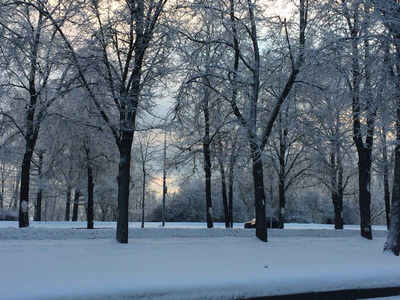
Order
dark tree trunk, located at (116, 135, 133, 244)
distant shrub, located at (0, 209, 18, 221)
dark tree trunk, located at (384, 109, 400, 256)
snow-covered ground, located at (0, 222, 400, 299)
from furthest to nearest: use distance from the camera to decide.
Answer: distant shrub, located at (0, 209, 18, 221), dark tree trunk, located at (116, 135, 133, 244), dark tree trunk, located at (384, 109, 400, 256), snow-covered ground, located at (0, 222, 400, 299)

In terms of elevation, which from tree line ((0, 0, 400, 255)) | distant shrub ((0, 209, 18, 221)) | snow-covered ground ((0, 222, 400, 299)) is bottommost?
snow-covered ground ((0, 222, 400, 299))

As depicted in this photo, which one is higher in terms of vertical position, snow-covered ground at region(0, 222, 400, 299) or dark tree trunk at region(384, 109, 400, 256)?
dark tree trunk at region(384, 109, 400, 256)

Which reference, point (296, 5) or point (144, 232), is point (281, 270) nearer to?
point (296, 5)

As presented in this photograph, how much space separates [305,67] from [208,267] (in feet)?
23.6

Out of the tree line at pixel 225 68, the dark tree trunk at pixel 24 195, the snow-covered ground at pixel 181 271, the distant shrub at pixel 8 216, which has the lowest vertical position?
the snow-covered ground at pixel 181 271

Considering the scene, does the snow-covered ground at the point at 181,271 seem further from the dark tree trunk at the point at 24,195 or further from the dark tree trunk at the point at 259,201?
the dark tree trunk at the point at 24,195

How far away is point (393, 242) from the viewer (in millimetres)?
10305

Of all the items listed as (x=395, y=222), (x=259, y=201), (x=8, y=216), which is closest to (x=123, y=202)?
(x=259, y=201)

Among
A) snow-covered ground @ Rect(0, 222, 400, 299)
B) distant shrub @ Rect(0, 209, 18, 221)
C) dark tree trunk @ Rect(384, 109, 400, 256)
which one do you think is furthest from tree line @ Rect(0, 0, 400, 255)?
distant shrub @ Rect(0, 209, 18, 221)

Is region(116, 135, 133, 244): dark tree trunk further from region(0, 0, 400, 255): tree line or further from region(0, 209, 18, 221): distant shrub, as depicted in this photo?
region(0, 209, 18, 221): distant shrub

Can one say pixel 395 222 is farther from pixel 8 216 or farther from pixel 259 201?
pixel 8 216

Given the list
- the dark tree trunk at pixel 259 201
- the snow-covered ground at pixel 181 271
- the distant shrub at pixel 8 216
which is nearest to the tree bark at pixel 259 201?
the dark tree trunk at pixel 259 201

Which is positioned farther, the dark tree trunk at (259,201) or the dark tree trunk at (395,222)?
the dark tree trunk at (259,201)

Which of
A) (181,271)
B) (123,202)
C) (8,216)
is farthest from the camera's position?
(8,216)
